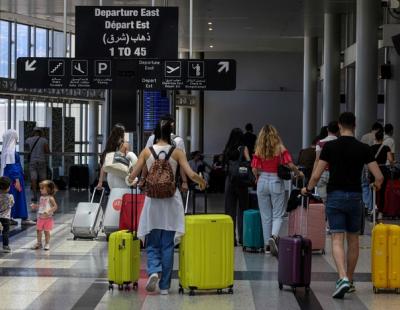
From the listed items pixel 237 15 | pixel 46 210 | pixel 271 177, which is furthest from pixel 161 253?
pixel 237 15

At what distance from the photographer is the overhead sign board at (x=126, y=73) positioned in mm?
15039

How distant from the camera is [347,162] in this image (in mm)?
8484

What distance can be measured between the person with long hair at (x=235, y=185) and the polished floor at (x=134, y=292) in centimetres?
60

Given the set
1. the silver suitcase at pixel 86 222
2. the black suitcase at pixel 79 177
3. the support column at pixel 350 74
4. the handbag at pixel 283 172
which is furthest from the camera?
the support column at pixel 350 74

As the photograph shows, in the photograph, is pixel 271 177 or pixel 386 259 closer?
pixel 386 259

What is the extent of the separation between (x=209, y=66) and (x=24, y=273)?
634 centimetres

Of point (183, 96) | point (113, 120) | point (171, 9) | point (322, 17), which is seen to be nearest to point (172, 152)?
point (171, 9)

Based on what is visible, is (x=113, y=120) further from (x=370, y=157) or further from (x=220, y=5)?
(x=220, y=5)

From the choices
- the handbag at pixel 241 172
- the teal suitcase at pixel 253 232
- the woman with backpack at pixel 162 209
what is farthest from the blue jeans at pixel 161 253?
the handbag at pixel 241 172

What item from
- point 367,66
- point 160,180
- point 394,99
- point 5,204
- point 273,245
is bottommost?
point 273,245

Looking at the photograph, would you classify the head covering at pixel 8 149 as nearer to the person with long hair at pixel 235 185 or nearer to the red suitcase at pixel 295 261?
the person with long hair at pixel 235 185

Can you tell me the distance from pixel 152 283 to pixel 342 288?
1.79m

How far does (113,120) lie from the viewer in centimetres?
1638

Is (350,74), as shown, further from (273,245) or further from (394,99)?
(273,245)
